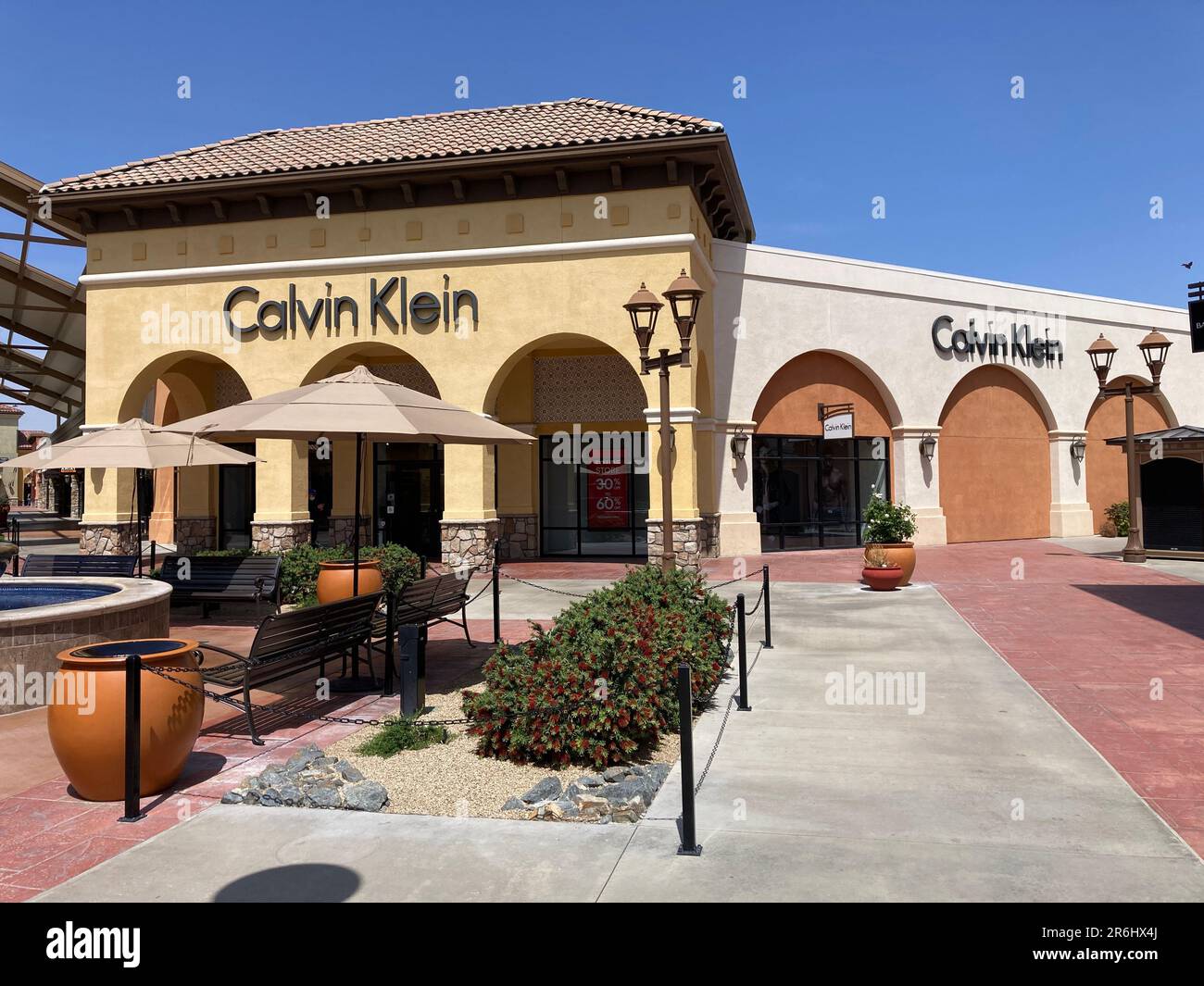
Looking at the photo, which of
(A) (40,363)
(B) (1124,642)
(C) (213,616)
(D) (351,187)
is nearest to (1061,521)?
(B) (1124,642)

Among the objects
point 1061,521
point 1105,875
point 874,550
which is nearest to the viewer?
point 1105,875

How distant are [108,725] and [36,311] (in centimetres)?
3078

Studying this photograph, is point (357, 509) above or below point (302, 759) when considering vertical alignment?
above

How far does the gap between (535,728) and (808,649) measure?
4884 millimetres

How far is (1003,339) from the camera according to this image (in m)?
27.0

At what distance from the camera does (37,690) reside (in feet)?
25.9

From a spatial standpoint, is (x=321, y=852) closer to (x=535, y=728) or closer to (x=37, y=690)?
(x=535, y=728)

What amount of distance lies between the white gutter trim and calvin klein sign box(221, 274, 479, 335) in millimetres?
424

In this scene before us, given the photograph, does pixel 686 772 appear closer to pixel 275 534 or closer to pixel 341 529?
pixel 275 534

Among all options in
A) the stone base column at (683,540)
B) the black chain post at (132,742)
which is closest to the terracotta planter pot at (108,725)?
the black chain post at (132,742)

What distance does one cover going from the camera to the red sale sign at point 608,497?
22359 millimetres

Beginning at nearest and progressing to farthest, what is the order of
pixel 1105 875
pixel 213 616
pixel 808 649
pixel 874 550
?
pixel 1105 875 < pixel 808 649 < pixel 213 616 < pixel 874 550

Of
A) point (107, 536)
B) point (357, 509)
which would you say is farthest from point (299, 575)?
point (107, 536)
